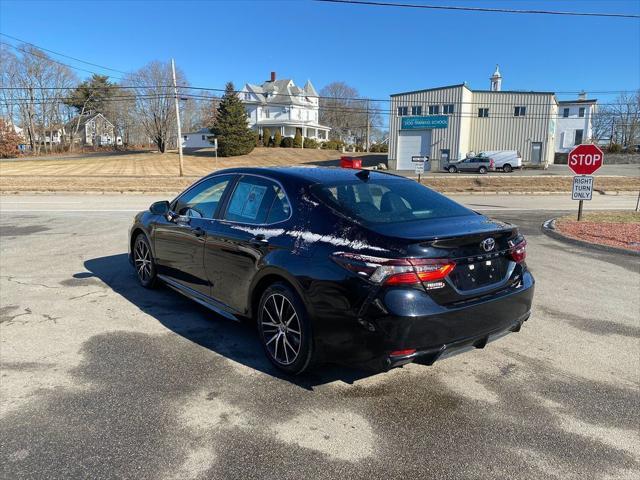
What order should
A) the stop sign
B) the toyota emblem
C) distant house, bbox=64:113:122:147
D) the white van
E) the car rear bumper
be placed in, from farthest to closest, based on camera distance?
distant house, bbox=64:113:122:147 < the white van < the stop sign < the toyota emblem < the car rear bumper

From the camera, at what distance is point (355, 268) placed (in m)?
3.09

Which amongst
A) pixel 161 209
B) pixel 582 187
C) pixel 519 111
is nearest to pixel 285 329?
→ pixel 161 209

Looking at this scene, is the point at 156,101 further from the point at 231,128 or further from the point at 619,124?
the point at 619,124

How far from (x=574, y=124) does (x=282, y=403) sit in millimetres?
67958

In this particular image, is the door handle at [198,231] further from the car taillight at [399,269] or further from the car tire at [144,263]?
the car taillight at [399,269]

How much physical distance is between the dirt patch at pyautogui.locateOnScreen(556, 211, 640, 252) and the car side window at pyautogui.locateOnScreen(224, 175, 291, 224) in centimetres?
771

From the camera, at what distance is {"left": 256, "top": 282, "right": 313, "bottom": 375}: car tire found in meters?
3.44

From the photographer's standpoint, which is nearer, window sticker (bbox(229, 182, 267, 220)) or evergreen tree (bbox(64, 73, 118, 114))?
window sticker (bbox(229, 182, 267, 220))

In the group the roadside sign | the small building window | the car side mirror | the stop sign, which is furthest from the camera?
the small building window

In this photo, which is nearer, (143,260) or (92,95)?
(143,260)

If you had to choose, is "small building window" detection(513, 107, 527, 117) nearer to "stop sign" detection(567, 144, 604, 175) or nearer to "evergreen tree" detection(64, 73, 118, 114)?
"stop sign" detection(567, 144, 604, 175)

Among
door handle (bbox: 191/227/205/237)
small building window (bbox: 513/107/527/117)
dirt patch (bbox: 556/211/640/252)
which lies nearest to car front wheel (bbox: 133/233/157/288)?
door handle (bbox: 191/227/205/237)

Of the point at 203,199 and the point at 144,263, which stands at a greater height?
the point at 203,199

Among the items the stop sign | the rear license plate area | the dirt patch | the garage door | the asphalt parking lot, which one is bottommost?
the asphalt parking lot
